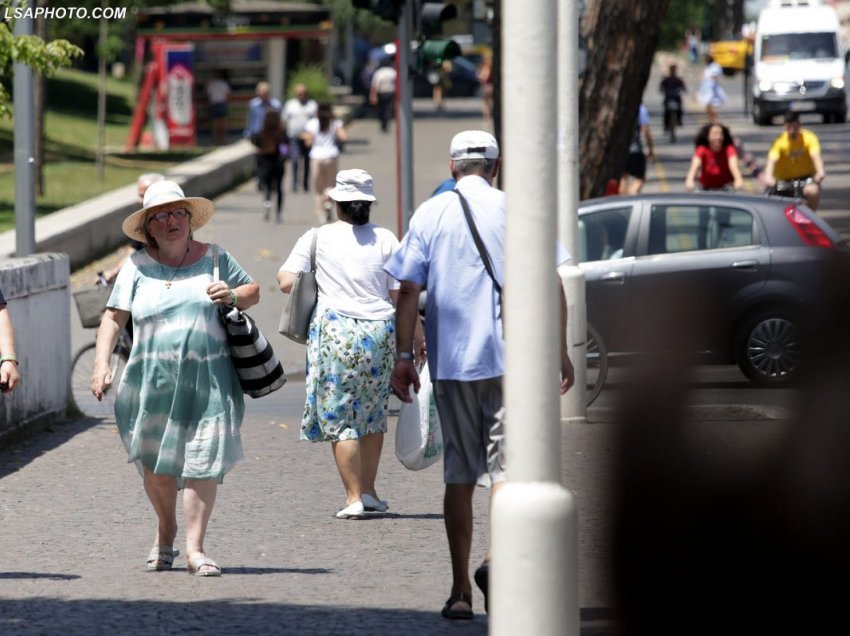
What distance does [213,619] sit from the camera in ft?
20.6

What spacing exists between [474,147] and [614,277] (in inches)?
251

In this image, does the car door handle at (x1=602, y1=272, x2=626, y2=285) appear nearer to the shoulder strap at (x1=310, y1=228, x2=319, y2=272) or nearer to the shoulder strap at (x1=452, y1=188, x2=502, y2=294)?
the shoulder strap at (x1=310, y1=228, x2=319, y2=272)

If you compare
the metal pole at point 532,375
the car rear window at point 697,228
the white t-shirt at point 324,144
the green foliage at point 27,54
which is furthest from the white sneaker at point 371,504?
the white t-shirt at point 324,144

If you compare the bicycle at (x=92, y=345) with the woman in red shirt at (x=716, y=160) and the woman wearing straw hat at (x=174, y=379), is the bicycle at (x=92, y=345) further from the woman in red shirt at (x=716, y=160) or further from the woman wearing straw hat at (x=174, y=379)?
the woman in red shirt at (x=716, y=160)

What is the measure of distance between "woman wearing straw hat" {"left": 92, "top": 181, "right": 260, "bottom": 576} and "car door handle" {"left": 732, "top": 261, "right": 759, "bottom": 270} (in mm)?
6339

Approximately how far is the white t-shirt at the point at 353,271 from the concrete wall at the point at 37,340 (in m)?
2.58

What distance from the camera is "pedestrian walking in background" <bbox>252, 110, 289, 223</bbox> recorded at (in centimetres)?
2594

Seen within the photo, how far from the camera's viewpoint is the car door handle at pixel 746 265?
1276 centimetres

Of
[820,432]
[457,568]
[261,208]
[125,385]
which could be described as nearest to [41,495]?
[125,385]

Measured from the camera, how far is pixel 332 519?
8305 millimetres

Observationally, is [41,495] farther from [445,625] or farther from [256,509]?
[445,625]

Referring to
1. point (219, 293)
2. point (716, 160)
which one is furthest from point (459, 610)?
point (716, 160)

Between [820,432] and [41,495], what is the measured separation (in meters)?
6.50

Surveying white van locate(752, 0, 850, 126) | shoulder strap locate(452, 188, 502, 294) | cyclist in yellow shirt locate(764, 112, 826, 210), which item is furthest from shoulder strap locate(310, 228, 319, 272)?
white van locate(752, 0, 850, 126)
